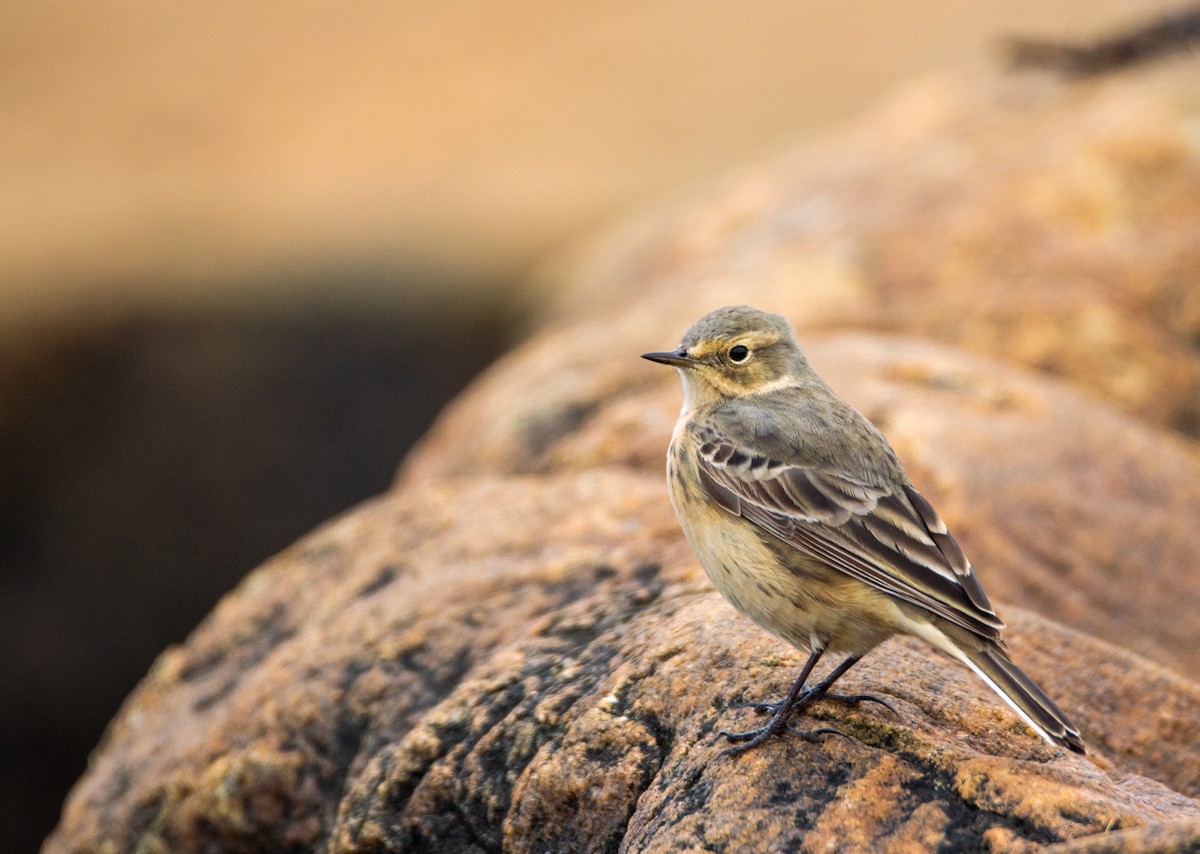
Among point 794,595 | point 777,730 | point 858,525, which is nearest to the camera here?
point 777,730

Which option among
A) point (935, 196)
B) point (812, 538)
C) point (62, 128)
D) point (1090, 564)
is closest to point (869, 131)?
point (935, 196)

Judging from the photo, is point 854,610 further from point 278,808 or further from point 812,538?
point 278,808

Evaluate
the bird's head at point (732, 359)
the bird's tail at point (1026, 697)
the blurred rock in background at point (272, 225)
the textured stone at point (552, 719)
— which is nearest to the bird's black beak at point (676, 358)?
the bird's head at point (732, 359)

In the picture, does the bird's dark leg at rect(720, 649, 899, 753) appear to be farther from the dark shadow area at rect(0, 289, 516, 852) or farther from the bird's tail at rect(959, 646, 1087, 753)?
the dark shadow area at rect(0, 289, 516, 852)

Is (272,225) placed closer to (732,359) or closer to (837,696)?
(732,359)

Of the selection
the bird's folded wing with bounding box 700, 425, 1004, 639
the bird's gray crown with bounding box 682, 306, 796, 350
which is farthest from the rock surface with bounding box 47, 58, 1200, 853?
the bird's gray crown with bounding box 682, 306, 796, 350

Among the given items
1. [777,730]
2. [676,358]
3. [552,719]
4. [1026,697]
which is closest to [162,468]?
[676,358]

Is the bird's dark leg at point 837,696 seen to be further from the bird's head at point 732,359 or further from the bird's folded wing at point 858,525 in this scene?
the bird's head at point 732,359
